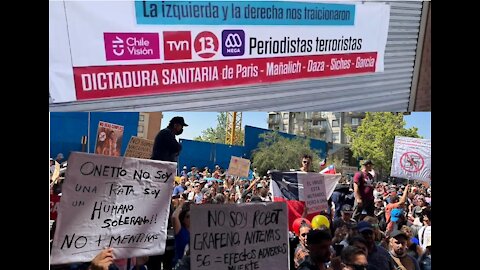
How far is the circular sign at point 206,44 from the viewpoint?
2.53 meters

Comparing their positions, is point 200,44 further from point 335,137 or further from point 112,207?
point 335,137

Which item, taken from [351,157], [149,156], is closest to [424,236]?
[351,157]

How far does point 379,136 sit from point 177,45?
10.6 feet

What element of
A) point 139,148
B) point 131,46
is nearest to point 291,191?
point 139,148

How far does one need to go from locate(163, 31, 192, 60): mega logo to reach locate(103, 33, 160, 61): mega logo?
44 millimetres

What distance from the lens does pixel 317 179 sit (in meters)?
5.01

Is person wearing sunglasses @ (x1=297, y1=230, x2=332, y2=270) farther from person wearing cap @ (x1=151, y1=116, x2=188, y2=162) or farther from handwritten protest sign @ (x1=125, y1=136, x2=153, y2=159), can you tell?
handwritten protest sign @ (x1=125, y1=136, x2=153, y2=159)

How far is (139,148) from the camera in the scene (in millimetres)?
3246

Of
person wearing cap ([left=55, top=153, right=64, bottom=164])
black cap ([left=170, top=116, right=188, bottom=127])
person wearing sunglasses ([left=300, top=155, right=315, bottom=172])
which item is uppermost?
black cap ([left=170, top=116, right=188, bottom=127])

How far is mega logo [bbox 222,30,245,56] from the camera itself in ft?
8.48

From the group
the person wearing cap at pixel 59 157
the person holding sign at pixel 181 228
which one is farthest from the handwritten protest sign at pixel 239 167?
the person wearing cap at pixel 59 157

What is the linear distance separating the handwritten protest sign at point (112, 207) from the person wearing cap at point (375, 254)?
6.50 feet

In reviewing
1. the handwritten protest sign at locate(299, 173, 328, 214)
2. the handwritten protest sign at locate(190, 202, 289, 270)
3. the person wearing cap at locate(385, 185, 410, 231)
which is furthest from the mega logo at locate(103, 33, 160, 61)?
the person wearing cap at locate(385, 185, 410, 231)
